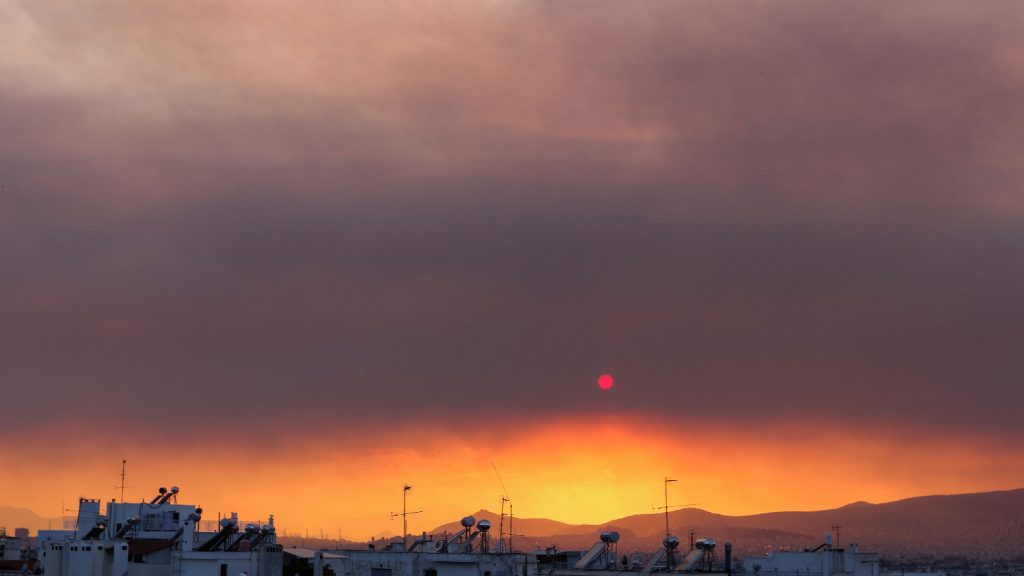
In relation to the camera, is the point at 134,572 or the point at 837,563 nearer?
the point at 837,563

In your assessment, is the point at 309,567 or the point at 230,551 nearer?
the point at 230,551

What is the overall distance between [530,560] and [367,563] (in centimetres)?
1458

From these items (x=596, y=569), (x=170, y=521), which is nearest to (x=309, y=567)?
(x=170, y=521)

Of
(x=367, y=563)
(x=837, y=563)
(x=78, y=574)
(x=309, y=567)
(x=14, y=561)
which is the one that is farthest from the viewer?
(x=309, y=567)

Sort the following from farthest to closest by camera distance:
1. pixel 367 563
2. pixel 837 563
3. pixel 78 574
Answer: pixel 367 563 → pixel 78 574 → pixel 837 563

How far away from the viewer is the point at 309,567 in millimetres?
141000

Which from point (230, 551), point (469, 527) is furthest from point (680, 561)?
point (230, 551)

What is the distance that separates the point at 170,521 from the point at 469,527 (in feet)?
104

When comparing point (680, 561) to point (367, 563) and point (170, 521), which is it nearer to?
point (367, 563)

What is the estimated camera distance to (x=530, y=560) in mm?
119250

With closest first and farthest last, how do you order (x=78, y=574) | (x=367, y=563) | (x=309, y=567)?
(x=78, y=574) < (x=367, y=563) < (x=309, y=567)

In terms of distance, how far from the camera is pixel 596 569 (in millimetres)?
106250

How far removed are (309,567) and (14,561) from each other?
2854 centimetres

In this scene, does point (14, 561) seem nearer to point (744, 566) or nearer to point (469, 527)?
point (469, 527)
